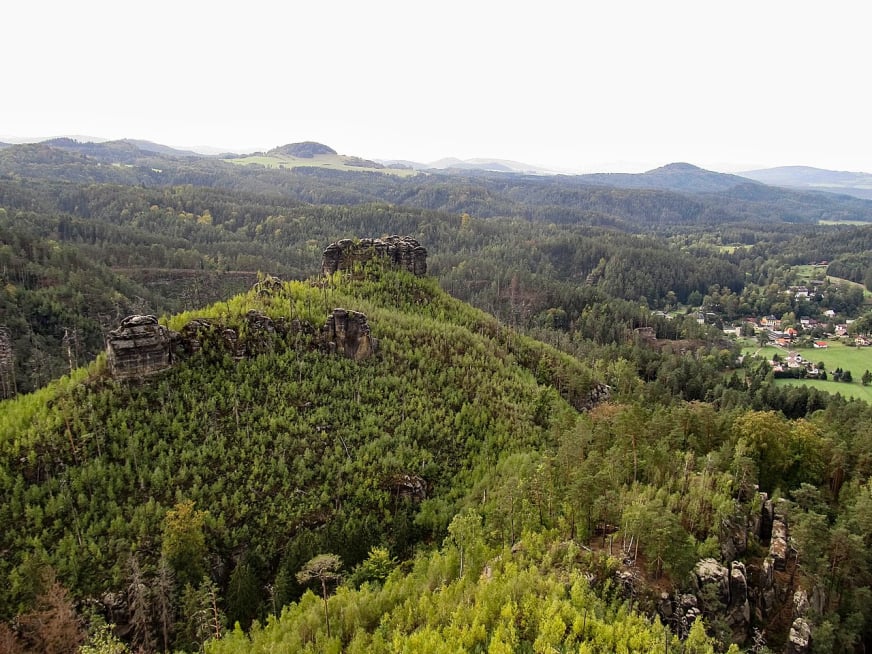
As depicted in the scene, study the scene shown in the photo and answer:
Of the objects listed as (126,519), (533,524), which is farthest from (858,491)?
(126,519)

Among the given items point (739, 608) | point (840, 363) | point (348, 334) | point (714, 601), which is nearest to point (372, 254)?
point (348, 334)

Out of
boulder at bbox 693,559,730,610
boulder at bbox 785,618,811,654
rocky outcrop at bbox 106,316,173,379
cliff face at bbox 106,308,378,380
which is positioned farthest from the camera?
cliff face at bbox 106,308,378,380

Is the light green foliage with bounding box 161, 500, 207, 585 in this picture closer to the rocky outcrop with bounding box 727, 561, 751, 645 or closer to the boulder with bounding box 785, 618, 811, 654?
the rocky outcrop with bounding box 727, 561, 751, 645

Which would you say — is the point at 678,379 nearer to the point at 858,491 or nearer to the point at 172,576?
the point at 858,491

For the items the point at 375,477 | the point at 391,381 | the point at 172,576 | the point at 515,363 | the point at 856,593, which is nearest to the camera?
the point at 856,593

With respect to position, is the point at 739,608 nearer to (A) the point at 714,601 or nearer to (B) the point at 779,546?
(A) the point at 714,601

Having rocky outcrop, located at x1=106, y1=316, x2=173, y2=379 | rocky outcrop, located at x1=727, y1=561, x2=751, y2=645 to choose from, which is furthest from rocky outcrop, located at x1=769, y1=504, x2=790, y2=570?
rocky outcrop, located at x1=106, y1=316, x2=173, y2=379
